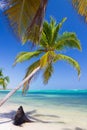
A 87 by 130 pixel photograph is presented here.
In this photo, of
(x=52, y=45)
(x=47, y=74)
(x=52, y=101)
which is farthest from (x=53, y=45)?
(x=52, y=101)

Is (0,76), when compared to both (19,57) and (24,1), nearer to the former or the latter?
(19,57)

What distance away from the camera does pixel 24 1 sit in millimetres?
7699

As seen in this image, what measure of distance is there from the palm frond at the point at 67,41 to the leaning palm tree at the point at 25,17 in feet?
27.9

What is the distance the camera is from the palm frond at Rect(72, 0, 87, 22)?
709 cm

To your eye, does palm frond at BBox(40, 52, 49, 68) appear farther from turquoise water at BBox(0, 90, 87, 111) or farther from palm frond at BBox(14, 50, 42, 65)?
turquoise water at BBox(0, 90, 87, 111)

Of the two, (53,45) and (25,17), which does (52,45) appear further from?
(25,17)

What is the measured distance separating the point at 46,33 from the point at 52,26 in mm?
540

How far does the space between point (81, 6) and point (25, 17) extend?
5.31 ft

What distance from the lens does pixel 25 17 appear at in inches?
313

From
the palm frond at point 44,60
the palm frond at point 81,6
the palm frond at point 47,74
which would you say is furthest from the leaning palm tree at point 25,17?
the palm frond at point 47,74

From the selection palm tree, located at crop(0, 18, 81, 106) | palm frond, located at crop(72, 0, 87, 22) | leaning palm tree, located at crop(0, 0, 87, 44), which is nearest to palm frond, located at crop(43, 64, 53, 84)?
palm tree, located at crop(0, 18, 81, 106)

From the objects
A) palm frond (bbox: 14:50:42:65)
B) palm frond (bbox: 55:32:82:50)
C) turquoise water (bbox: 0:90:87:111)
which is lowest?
turquoise water (bbox: 0:90:87:111)

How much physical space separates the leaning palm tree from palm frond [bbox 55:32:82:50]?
8497mm

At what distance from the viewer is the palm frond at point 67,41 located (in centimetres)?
1663
